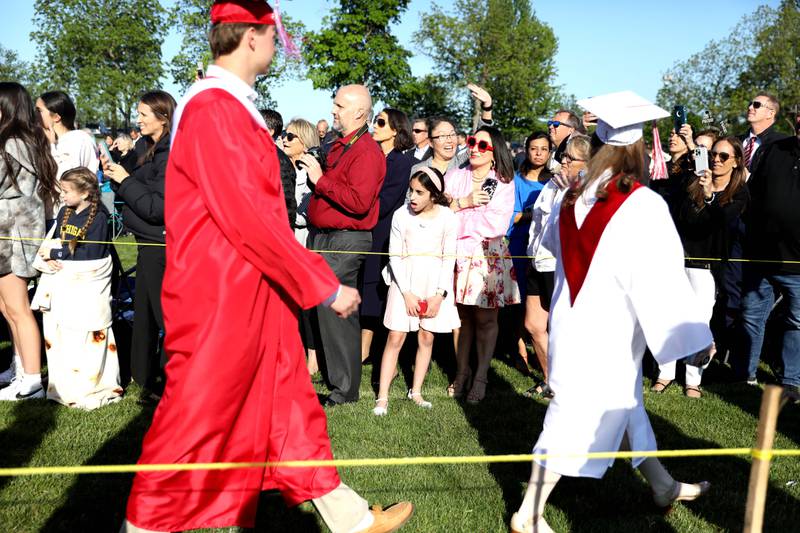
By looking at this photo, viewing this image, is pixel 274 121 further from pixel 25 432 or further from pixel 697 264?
pixel 697 264

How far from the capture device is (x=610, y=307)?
335 centimetres

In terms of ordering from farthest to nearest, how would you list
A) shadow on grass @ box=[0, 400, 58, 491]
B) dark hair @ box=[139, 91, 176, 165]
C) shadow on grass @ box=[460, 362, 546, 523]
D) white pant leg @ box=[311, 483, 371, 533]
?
dark hair @ box=[139, 91, 176, 165] < shadow on grass @ box=[0, 400, 58, 491] < shadow on grass @ box=[460, 362, 546, 523] < white pant leg @ box=[311, 483, 371, 533]

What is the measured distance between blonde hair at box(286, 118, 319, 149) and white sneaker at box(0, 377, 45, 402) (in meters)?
3.01

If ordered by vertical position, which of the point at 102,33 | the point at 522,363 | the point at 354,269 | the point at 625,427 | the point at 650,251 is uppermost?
the point at 102,33

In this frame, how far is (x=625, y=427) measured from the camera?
3.52m

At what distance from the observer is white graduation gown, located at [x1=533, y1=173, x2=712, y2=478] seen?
3275 mm

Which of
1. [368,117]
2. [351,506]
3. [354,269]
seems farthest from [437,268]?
[351,506]

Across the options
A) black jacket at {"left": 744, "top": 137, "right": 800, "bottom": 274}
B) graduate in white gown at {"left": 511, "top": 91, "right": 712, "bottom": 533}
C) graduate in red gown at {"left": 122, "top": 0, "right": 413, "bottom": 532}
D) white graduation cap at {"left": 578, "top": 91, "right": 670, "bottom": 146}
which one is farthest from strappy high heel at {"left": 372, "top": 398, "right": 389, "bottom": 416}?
black jacket at {"left": 744, "top": 137, "right": 800, "bottom": 274}

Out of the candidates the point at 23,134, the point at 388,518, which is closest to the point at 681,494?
the point at 388,518

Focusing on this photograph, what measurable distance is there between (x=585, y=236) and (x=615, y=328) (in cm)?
43

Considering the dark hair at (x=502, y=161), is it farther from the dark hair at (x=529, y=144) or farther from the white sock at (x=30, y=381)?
the white sock at (x=30, y=381)

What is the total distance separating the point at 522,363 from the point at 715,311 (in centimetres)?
219

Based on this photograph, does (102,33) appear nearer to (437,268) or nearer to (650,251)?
(437,268)

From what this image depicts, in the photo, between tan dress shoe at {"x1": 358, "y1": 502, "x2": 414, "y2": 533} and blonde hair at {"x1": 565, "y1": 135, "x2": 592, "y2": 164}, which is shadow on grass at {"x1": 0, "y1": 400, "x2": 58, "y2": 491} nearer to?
tan dress shoe at {"x1": 358, "y1": 502, "x2": 414, "y2": 533}
